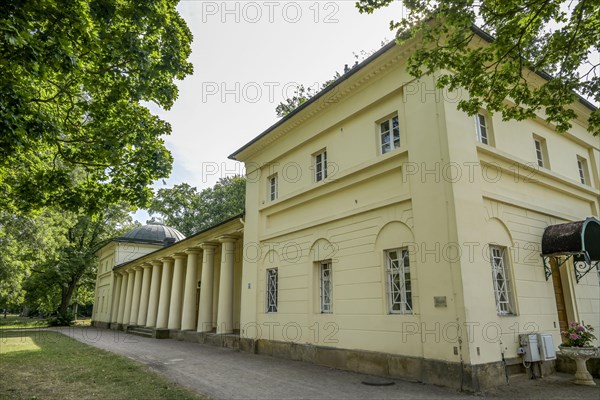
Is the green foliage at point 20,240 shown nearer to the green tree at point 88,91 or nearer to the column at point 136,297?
the column at point 136,297

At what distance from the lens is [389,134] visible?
10.0m

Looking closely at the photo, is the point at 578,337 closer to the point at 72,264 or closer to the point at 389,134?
the point at 389,134

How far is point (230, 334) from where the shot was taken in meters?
15.6

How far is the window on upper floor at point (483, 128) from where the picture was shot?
31.4 ft

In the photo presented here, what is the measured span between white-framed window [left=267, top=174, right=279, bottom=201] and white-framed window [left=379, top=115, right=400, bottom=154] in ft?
16.6

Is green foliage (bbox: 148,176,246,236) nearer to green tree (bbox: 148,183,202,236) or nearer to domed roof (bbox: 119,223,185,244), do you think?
Answer: green tree (bbox: 148,183,202,236)

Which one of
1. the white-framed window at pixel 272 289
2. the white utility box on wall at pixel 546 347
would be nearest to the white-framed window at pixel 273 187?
the white-framed window at pixel 272 289

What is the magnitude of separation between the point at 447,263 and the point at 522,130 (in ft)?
17.8

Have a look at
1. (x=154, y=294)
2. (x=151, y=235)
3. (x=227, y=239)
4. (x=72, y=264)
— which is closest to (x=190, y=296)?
(x=227, y=239)

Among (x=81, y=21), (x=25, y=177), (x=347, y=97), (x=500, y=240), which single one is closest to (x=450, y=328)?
(x=500, y=240)

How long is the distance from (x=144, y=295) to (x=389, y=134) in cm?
2183

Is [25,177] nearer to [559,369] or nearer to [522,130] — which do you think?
[522,130]

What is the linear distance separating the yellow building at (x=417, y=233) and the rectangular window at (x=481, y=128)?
33mm

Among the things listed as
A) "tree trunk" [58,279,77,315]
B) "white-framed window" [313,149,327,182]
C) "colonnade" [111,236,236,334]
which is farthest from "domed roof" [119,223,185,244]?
"white-framed window" [313,149,327,182]
